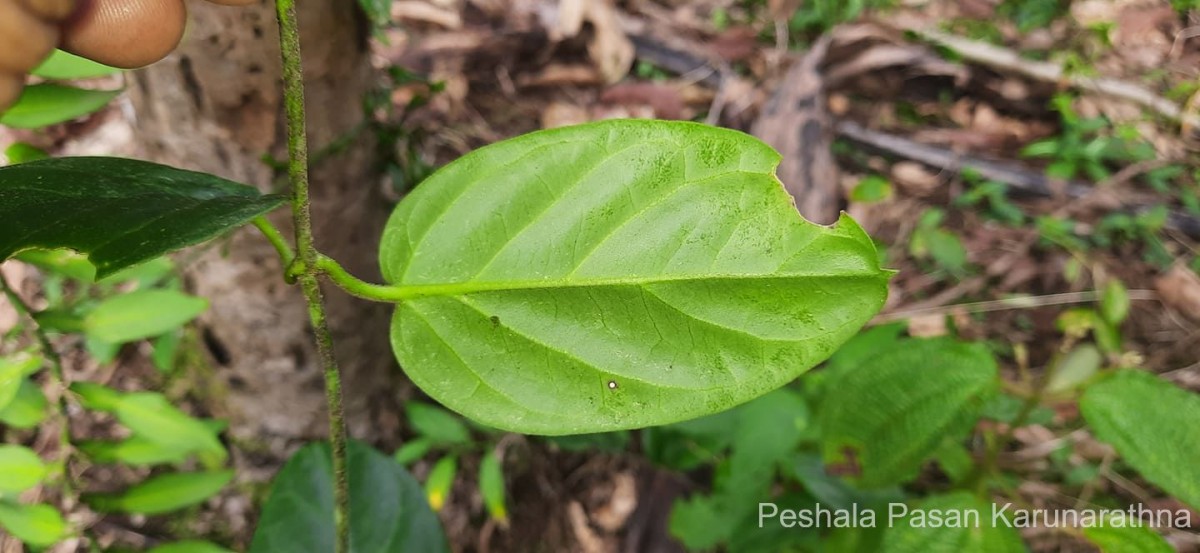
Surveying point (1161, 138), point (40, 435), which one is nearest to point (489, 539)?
point (40, 435)

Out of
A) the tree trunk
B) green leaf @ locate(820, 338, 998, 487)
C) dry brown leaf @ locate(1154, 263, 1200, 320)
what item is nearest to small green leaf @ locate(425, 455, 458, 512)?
the tree trunk

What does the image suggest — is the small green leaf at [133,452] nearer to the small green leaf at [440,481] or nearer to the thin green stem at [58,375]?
the thin green stem at [58,375]

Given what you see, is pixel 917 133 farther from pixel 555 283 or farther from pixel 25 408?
pixel 25 408

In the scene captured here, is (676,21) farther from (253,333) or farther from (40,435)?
(40,435)

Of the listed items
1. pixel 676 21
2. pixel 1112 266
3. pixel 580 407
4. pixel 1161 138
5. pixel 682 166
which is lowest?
pixel 1112 266

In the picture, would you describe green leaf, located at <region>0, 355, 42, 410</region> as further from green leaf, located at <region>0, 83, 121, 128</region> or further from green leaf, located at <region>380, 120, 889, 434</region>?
green leaf, located at <region>380, 120, 889, 434</region>

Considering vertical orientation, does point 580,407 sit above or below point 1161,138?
above
